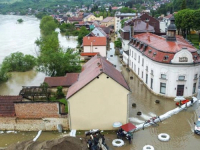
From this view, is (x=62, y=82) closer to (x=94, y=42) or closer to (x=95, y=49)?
(x=95, y=49)

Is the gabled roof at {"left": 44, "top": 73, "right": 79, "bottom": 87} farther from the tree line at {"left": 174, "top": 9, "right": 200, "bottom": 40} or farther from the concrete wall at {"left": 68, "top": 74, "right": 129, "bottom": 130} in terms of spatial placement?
the tree line at {"left": 174, "top": 9, "right": 200, "bottom": 40}

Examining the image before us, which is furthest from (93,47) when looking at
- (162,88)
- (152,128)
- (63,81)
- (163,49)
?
(152,128)

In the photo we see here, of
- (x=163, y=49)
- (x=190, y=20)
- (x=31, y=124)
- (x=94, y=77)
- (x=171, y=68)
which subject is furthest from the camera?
(x=190, y=20)

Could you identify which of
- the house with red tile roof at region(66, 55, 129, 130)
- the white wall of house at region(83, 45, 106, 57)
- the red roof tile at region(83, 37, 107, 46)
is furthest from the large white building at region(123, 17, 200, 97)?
the red roof tile at region(83, 37, 107, 46)

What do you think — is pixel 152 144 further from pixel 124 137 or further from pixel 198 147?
pixel 198 147

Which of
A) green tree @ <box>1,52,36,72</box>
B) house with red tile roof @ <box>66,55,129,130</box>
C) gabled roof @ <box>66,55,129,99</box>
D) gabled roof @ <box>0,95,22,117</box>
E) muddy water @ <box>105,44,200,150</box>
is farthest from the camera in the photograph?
green tree @ <box>1,52,36,72</box>
